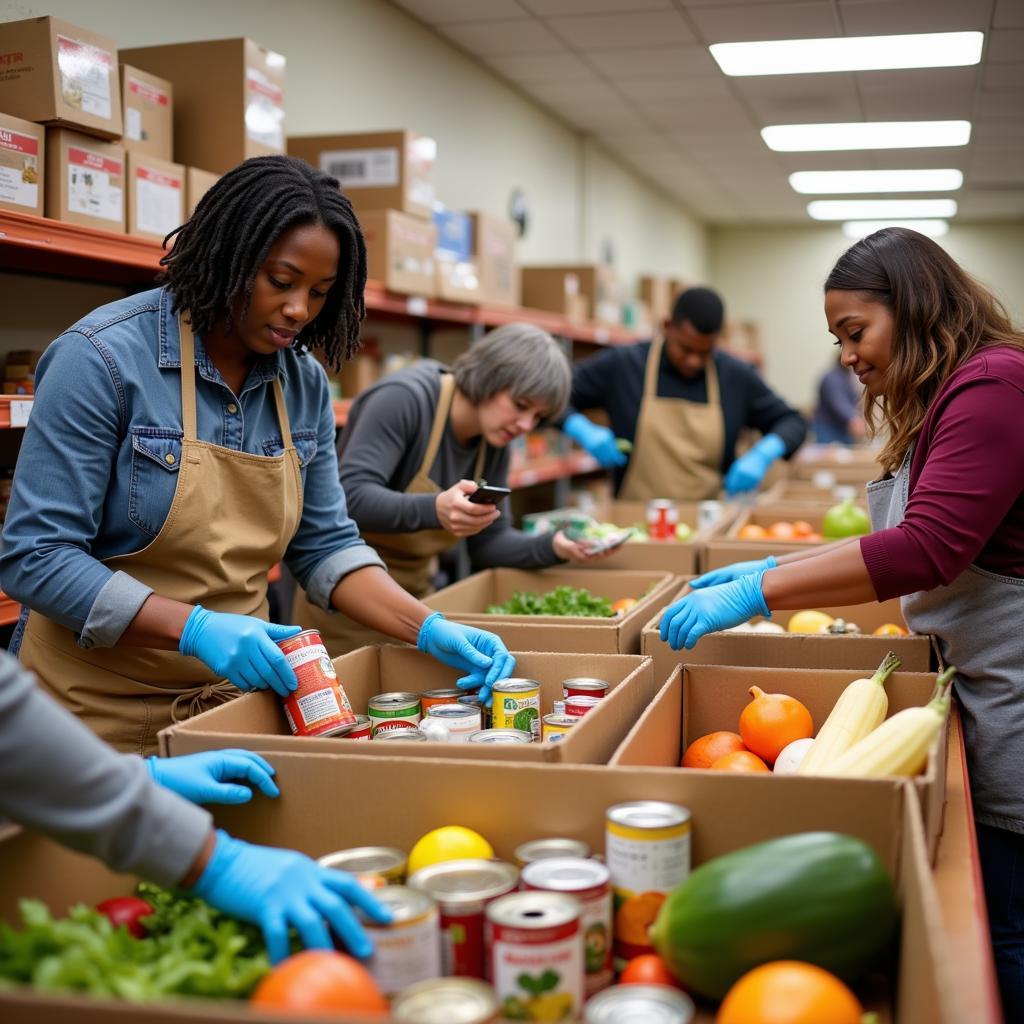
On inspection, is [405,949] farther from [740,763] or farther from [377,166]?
[377,166]

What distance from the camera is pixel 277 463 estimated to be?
2094mm

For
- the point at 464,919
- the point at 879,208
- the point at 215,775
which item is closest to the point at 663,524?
the point at 215,775

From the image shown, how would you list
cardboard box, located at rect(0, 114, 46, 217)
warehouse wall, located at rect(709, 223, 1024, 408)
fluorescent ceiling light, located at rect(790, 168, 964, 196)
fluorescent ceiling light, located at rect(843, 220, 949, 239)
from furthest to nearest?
warehouse wall, located at rect(709, 223, 1024, 408) → fluorescent ceiling light, located at rect(843, 220, 949, 239) → fluorescent ceiling light, located at rect(790, 168, 964, 196) → cardboard box, located at rect(0, 114, 46, 217)

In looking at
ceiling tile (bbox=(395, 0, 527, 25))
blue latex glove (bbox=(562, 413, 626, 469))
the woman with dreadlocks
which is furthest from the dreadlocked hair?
ceiling tile (bbox=(395, 0, 527, 25))

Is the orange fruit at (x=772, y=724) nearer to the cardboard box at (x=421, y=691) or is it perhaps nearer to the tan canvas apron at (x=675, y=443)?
the cardboard box at (x=421, y=691)

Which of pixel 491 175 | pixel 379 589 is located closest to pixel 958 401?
pixel 379 589

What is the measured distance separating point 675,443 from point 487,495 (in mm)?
2442

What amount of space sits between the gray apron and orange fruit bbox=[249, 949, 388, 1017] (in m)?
1.33

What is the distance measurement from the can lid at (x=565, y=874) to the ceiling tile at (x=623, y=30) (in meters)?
5.20

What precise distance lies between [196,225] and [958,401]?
141 centimetres

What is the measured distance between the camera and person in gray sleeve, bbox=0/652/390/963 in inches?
42.6

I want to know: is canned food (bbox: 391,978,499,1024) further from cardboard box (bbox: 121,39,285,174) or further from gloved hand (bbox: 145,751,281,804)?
A: cardboard box (bbox: 121,39,285,174)

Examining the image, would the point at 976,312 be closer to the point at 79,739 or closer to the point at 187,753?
the point at 187,753

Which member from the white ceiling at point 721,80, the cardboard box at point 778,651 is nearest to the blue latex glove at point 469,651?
the cardboard box at point 778,651
